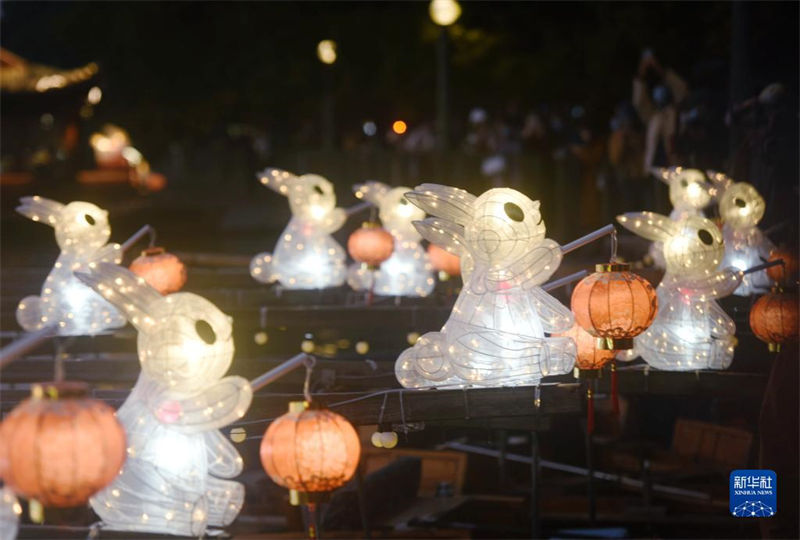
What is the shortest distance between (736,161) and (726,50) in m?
7.68

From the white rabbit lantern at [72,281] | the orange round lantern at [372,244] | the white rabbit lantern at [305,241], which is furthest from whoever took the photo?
the white rabbit lantern at [305,241]

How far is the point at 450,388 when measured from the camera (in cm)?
793

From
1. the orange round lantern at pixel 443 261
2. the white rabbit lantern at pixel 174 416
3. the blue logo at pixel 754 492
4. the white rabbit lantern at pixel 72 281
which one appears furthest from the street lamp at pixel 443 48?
the white rabbit lantern at pixel 174 416

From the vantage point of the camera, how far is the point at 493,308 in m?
7.97

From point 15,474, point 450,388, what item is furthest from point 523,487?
point 15,474

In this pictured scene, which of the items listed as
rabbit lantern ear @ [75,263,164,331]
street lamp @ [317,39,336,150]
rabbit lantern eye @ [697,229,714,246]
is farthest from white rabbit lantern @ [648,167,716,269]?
street lamp @ [317,39,336,150]

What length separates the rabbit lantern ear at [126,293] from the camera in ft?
21.8

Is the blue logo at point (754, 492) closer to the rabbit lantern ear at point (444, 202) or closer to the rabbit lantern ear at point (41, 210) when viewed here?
the rabbit lantern ear at point (444, 202)

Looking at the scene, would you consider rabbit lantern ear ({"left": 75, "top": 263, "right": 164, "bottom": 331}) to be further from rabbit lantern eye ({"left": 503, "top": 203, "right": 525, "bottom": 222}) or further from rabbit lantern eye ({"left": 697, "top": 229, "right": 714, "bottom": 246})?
rabbit lantern eye ({"left": 697, "top": 229, "right": 714, "bottom": 246})

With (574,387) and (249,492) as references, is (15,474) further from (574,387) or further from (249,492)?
(249,492)

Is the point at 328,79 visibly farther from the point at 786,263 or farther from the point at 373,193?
the point at 786,263

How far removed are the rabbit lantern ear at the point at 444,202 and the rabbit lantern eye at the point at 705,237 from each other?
7.15ft

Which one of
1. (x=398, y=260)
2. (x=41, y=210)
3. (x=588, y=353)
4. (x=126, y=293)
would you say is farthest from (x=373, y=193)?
(x=126, y=293)

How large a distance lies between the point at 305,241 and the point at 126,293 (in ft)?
17.5
